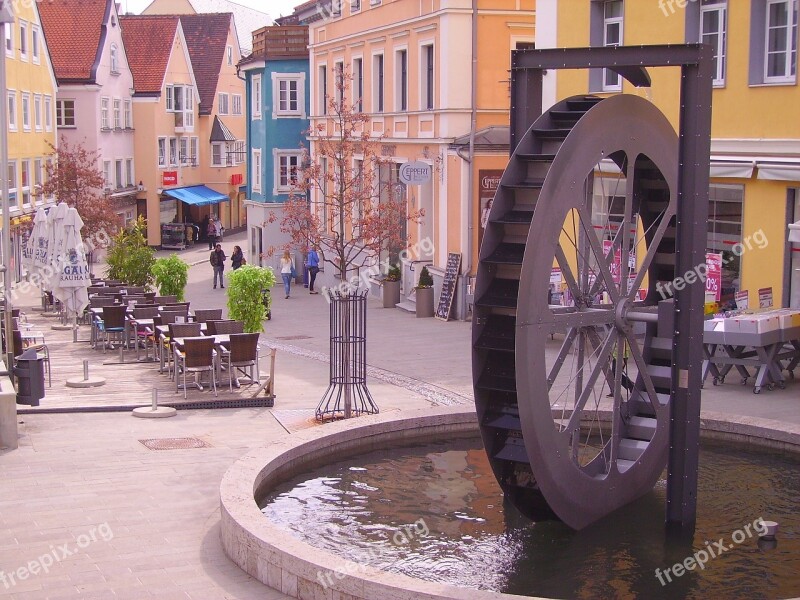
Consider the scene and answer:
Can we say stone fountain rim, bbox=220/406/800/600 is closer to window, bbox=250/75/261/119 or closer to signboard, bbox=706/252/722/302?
signboard, bbox=706/252/722/302

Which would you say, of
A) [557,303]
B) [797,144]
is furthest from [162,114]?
[797,144]

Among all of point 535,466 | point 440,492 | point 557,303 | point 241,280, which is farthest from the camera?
point 557,303

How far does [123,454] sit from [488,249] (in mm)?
5515

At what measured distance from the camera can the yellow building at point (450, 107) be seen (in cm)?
3033

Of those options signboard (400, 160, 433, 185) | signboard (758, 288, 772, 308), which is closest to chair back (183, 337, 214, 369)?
signboard (758, 288, 772, 308)

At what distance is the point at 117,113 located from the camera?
59781 millimetres

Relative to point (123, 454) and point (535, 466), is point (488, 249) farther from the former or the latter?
point (123, 454)

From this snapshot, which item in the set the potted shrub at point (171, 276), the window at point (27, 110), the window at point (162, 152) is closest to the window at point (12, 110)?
the window at point (27, 110)

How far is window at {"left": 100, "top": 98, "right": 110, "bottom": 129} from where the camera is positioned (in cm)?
5694

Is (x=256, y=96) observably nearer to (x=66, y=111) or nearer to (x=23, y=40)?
(x=23, y=40)

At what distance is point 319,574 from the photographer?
8.77 m

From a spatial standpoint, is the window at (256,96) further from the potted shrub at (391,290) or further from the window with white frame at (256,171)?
the potted shrub at (391,290)

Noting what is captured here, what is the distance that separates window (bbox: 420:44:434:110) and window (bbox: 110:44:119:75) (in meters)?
29.9

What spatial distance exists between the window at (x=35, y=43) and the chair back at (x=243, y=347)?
34972mm
